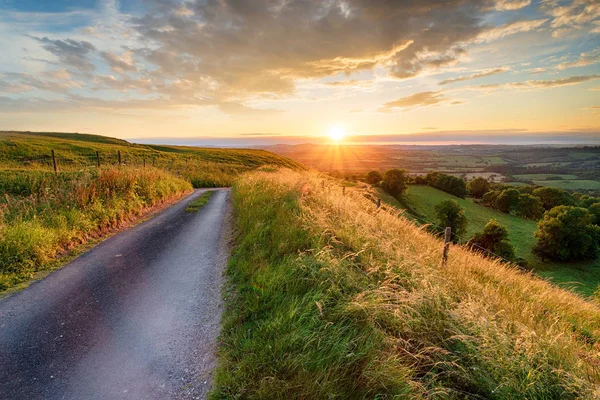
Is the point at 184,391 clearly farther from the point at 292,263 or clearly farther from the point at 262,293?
the point at 292,263

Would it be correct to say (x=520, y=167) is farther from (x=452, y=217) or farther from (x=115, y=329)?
(x=115, y=329)

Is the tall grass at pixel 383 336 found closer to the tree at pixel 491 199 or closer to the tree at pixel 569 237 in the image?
the tree at pixel 569 237

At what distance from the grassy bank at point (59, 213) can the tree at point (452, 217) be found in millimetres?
52617

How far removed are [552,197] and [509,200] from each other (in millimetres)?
11656

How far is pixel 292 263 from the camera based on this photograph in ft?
18.2

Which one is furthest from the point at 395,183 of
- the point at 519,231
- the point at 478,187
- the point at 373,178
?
the point at 478,187

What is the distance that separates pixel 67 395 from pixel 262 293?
2971mm

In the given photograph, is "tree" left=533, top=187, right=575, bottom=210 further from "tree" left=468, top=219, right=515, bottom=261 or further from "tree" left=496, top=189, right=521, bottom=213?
"tree" left=468, top=219, right=515, bottom=261

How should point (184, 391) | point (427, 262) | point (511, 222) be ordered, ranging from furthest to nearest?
point (511, 222)
point (427, 262)
point (184, 391)

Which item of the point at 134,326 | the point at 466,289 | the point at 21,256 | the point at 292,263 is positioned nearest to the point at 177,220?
the point at 21,256

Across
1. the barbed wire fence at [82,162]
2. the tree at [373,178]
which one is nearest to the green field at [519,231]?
the tree at [373,178]

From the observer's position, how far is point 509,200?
63.9 metres

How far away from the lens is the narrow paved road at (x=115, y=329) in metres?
3.77

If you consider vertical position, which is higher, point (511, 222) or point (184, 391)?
point (184, 391)
